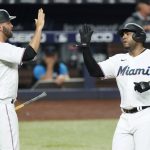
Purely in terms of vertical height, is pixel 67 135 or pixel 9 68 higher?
pixel 9 68

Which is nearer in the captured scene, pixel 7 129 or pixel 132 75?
pixel 7 129

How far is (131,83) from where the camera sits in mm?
6605

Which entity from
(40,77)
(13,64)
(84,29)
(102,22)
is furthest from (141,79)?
(102,22)

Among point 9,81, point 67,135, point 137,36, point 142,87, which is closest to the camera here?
point 142,87

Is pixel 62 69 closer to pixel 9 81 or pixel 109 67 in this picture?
pixel 109 67

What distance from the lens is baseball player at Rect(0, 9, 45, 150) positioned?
21.4 ft

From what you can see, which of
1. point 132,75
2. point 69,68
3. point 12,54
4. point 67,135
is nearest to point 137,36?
point 132,75

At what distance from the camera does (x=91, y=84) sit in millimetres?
13398

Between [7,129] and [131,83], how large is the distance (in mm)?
1213

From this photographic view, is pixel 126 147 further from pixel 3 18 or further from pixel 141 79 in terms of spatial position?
pixel 3 18

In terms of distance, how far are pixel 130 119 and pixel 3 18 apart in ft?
4.98

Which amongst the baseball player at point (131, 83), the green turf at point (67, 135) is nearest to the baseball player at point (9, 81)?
the baseball player at point (131, 83)

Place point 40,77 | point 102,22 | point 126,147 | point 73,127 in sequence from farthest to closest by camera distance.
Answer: point 102,22 < point 40,77 < point 73,127 < point 126,147

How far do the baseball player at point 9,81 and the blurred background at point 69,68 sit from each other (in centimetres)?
382
